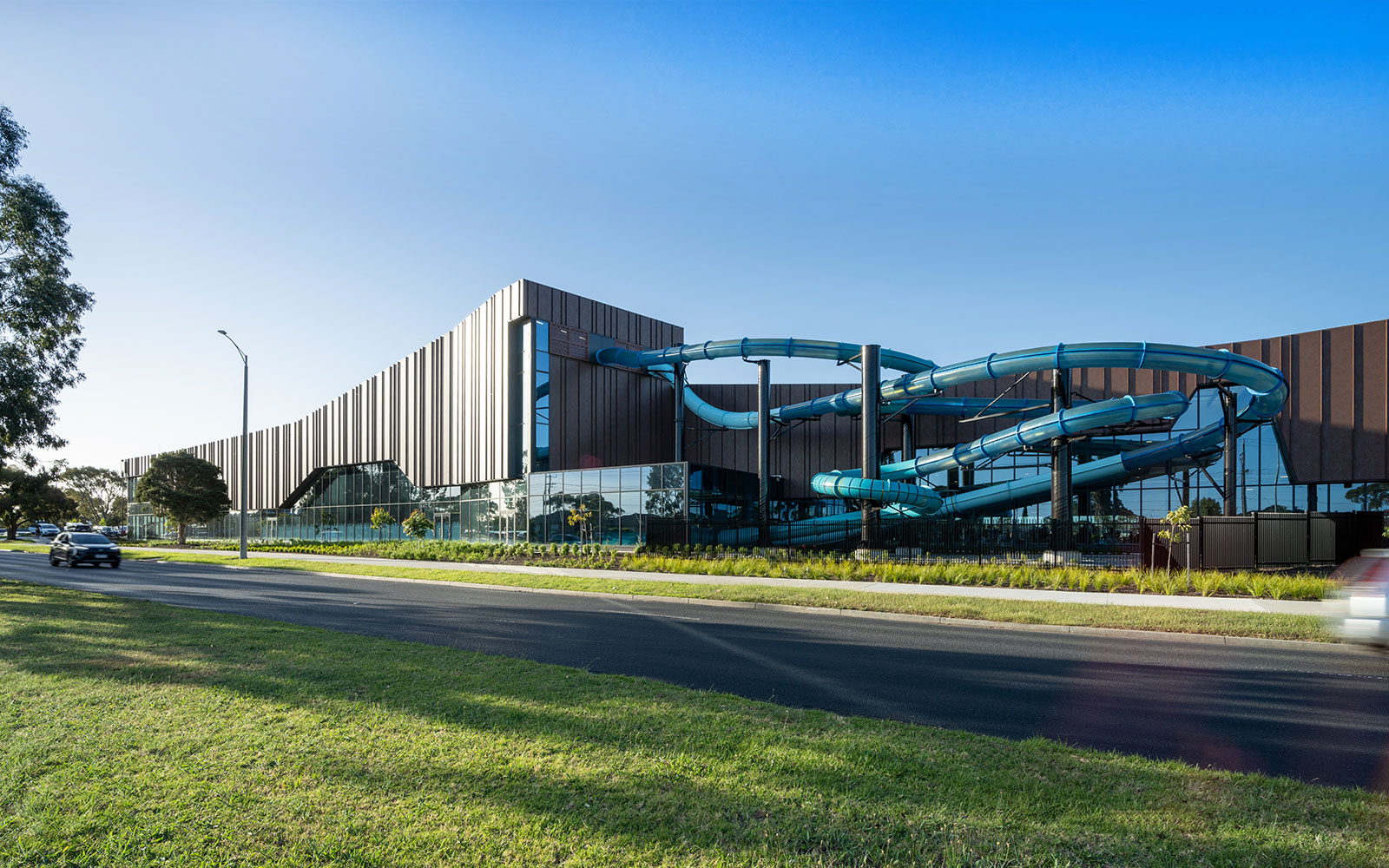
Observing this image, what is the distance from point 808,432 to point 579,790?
1828 inches

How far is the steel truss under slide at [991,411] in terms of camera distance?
99.7ft

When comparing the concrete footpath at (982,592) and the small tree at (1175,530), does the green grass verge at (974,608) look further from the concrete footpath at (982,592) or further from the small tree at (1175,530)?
the small tree at (1175,530)

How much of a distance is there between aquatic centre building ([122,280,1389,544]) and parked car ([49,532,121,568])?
1632 centimetres

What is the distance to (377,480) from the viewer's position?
50969 mm

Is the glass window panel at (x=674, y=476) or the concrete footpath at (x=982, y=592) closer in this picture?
the concrete footpath at (x=982, y=592)

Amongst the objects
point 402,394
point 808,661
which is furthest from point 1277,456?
point 402,394

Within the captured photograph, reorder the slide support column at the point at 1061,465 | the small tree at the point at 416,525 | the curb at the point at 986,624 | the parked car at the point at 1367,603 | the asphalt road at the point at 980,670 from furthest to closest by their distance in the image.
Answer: the small tree at the point at 416,525 < the slide support column at the point at 1061,465 < the curb at the point at 986,624 < the parked car at the point at 1367,603 < the asphalt road at the point at 980,670

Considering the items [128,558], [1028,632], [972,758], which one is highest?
[972,758]

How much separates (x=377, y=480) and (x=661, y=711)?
161ft

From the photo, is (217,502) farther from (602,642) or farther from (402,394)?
(602,642)

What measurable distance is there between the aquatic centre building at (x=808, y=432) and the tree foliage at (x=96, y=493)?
62.8m

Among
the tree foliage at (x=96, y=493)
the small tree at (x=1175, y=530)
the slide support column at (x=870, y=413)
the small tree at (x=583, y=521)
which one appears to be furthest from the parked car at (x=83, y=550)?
the tree foliage at (x=96, y=493)

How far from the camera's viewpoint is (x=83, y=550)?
30484mm

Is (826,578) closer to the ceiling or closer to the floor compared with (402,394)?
closer to the floor
